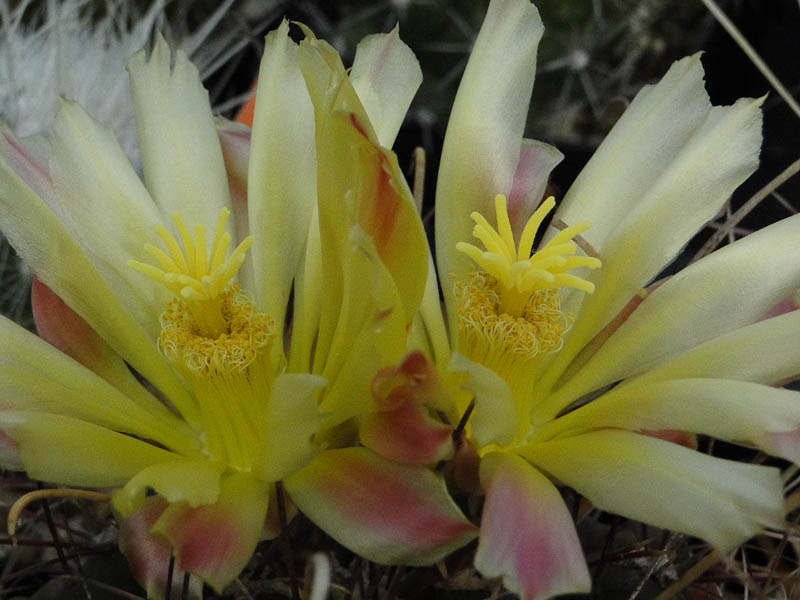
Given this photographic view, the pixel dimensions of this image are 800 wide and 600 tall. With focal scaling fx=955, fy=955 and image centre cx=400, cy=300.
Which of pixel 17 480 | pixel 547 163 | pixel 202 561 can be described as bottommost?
pixel 17 480

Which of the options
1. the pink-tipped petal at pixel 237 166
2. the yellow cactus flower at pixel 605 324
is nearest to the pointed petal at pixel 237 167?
the pink-tipped petal at pixel 237 166

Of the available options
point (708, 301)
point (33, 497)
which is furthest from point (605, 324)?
point (33, 497)

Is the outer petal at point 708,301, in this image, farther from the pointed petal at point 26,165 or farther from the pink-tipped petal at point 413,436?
the pointed petal at point 26,165

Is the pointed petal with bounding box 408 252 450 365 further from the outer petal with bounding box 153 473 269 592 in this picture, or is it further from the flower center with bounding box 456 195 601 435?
the outer petal with bounding box 153 473 269 592

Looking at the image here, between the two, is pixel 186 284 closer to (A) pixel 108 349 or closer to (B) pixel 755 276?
(A) pixel 108 349

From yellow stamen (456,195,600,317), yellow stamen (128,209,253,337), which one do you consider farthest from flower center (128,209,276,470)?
yellow stamen (456,195,600,317)

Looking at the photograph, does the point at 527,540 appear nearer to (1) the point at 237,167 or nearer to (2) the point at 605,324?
(2) the point at 605,324

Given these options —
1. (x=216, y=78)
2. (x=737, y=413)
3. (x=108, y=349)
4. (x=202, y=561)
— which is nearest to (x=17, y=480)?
(x=108, y=349)
